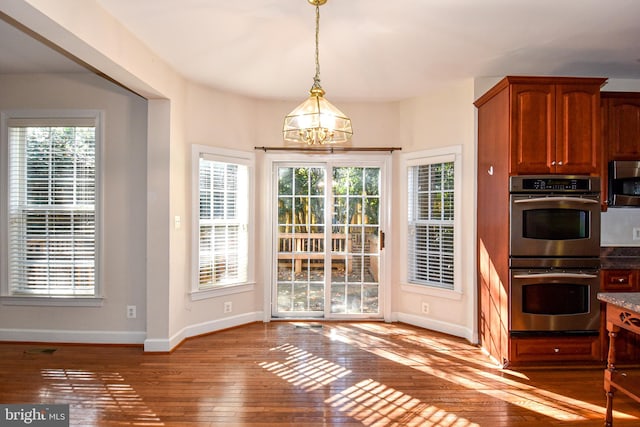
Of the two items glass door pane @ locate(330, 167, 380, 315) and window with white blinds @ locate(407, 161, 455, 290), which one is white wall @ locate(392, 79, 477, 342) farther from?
glass door pane @ locate(330, 167, 380, 315)

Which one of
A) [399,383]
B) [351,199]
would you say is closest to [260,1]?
[351,199]

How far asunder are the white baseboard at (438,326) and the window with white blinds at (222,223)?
201 centimetres

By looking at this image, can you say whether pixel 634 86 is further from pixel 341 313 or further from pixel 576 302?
pixel 341 313

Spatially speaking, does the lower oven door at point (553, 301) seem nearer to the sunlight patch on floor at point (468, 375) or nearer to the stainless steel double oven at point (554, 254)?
the stainless steel double oven at point (554, 254)

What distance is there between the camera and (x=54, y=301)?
3.80 m

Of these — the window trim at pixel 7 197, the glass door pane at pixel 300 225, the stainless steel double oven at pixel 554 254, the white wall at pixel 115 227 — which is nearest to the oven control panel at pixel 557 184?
the stainless steel double oven at pixel 554 254

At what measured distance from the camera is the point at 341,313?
15.3ft

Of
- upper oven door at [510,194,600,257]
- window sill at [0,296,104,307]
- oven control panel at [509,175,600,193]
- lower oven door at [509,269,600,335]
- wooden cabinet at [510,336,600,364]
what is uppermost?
oven control panel at [509,175,600,193]

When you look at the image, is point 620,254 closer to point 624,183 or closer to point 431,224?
point 624,183

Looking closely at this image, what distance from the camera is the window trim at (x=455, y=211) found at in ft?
13.3

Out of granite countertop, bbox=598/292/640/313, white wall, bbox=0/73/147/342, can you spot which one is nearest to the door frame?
white wall, bbox=0/73/147/342

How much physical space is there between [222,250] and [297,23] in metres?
2.60

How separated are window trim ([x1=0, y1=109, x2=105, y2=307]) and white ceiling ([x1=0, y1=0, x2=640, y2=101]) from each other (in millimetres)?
449

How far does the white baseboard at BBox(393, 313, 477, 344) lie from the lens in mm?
3928
